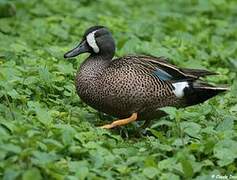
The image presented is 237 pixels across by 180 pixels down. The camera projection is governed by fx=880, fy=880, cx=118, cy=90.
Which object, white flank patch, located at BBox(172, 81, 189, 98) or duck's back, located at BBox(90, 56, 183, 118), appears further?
white flank patch, located at BBox(172, 81, 189, 98)

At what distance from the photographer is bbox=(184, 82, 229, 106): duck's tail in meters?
7.59

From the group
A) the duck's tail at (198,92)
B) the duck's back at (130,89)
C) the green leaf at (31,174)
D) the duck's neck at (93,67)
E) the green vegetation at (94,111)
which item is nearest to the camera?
the green leaf at (31,174)

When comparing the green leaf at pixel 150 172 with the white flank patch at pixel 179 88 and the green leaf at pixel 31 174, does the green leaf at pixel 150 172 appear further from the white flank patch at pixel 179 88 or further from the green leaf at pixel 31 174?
the white flank patch at pixel 179 88

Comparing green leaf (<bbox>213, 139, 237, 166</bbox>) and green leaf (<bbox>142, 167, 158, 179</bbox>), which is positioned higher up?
green leaf (<bbox>213, 139, 237, 166</bbox>)

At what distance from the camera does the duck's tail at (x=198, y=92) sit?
24.9 feet

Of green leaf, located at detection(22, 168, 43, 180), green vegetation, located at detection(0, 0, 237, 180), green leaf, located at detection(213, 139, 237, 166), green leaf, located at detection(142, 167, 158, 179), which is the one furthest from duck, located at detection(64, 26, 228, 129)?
green leaf, located at detection(22, 168, 43, 180)

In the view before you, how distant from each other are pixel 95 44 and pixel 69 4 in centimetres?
433

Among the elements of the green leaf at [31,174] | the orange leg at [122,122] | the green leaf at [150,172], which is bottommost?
the orange leg at [122,122]

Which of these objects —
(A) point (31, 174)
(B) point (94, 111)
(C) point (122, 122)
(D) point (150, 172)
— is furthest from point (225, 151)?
(B) point (94, 111)

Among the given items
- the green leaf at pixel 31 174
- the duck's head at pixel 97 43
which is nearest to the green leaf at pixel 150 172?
the green leaf at pixel 31 174

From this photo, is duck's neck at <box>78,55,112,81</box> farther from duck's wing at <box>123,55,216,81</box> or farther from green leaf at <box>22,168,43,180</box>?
green leaf at <box>22,168,43,180</box>

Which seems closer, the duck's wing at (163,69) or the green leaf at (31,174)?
the green leaf at (31,174)

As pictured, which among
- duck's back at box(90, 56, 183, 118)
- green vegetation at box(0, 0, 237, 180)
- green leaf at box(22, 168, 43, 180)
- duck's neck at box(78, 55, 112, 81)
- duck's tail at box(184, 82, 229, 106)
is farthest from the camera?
duck's tail at box(184, 82, 229, 106)

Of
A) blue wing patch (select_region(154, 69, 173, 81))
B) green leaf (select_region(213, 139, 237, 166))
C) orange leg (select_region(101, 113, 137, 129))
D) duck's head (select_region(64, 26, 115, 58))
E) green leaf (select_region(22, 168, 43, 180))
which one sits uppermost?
duck's head (select_region(64, 26, 115, 58))
